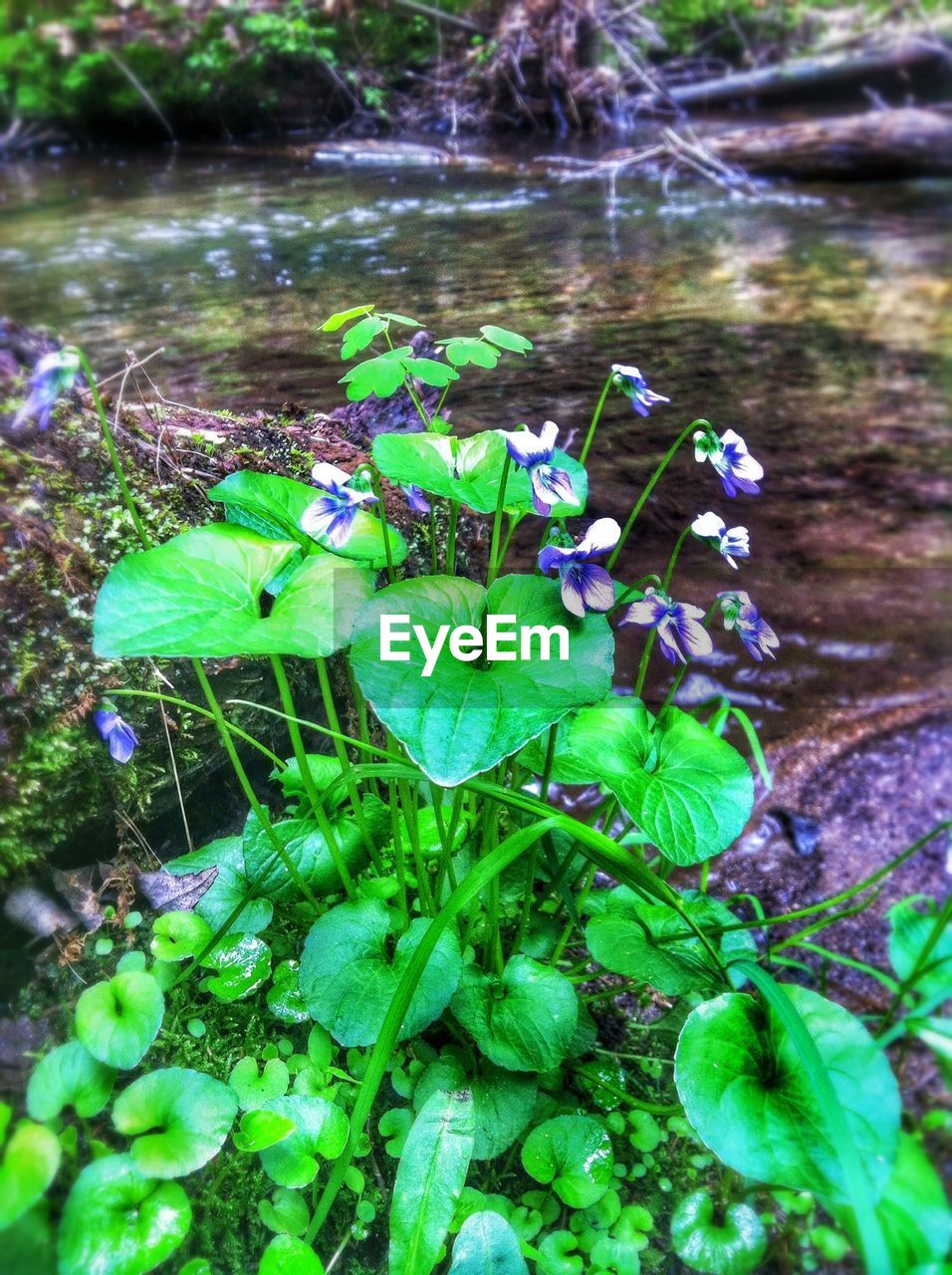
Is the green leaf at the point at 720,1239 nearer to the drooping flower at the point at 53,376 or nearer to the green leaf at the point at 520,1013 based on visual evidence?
the green leaf at the point at 520,1013

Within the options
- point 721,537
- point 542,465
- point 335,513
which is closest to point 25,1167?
point 335,513

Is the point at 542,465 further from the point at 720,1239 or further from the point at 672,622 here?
the point at 720,1239

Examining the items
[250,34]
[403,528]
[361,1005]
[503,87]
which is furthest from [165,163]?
[361,1005]

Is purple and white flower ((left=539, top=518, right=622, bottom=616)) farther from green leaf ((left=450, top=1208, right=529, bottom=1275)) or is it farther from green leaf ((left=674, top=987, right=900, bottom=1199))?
green leaf ((left=450, top=1208, right=529, bottom=1275))

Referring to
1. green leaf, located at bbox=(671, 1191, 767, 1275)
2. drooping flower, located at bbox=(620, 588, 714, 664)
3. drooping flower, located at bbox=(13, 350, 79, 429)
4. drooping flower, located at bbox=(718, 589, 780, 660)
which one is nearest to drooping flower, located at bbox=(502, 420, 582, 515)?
drooping flower, located at bbox=(620, 588, 714, 664)

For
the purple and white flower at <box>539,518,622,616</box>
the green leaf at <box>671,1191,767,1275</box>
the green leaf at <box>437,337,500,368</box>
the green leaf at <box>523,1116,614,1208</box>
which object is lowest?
the green leaf at <box>671,1191,767,1275</box>

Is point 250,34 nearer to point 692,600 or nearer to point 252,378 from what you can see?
point 252,378

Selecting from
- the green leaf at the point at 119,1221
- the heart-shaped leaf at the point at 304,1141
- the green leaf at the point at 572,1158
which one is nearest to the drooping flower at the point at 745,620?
the green leaf at the point at 572,1158
